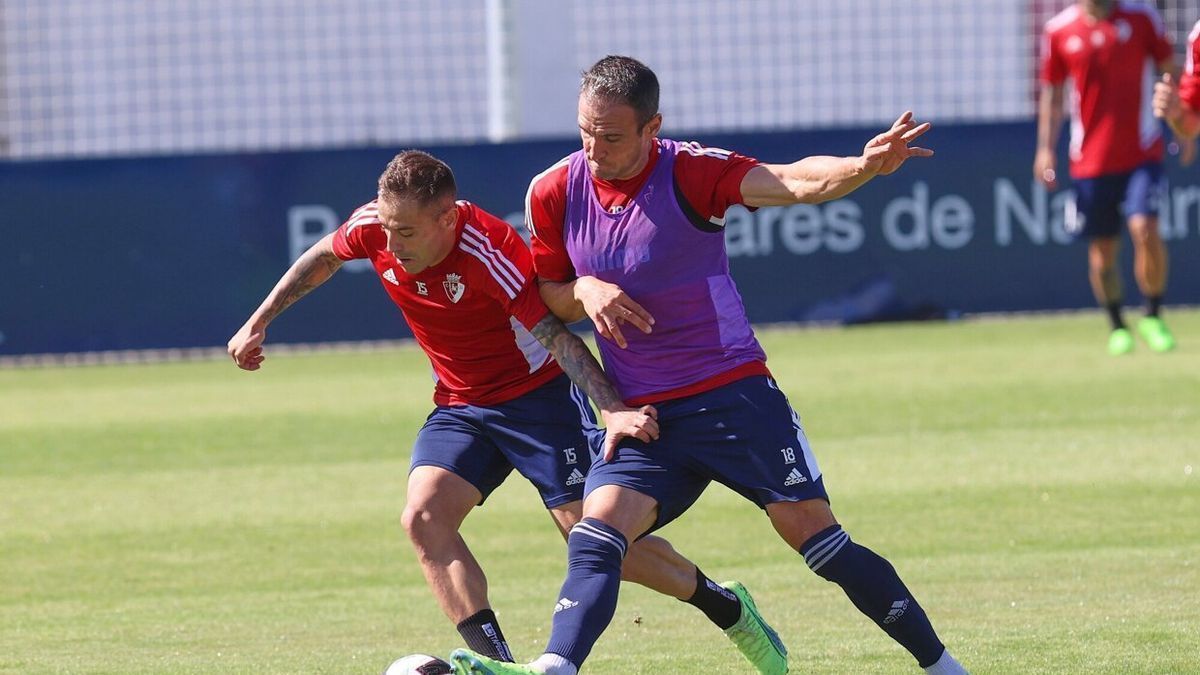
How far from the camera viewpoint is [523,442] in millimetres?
6855

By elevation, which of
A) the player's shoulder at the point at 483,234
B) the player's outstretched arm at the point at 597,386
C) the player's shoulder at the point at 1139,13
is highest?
the player's shoulder at the point at 483,234

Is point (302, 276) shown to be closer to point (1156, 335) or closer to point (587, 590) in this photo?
point (587, 590)

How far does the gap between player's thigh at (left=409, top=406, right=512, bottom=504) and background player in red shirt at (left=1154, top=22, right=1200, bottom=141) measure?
2.84m

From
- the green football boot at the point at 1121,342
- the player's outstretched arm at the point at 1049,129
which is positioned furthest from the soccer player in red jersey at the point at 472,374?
the green football boot at the point at 1121,342

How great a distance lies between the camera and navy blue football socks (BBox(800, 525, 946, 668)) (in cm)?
604

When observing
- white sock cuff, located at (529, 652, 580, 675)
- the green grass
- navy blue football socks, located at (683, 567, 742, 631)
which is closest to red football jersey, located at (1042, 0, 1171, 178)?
the green grass

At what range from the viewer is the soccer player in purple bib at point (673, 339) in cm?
595

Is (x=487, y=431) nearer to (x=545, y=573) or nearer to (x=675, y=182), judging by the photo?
(x=675, y=182)

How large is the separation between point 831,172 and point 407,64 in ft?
60.3

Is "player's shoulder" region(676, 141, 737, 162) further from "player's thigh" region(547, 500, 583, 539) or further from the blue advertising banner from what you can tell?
the blue advertising banner

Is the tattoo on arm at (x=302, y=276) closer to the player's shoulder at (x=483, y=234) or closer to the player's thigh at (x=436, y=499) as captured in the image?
the player's shoulder at (x=483, y=234)

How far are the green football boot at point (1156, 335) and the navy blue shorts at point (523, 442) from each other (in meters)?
9.23

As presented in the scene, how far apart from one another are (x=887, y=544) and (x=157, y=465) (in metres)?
4.94

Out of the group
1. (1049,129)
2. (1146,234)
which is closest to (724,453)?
(1146,234)
